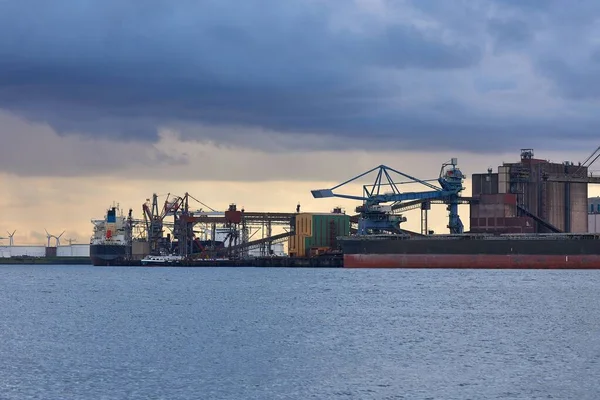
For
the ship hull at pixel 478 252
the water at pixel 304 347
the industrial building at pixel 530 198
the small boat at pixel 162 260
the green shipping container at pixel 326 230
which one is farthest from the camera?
the small boat at pixel 162 260

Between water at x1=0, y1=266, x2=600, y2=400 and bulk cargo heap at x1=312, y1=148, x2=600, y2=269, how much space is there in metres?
40.4

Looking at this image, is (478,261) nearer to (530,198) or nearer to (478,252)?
(478,252)

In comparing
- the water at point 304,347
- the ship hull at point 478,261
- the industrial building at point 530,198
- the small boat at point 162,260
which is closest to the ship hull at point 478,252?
the ship hull at point 478,261

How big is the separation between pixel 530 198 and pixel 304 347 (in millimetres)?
110548

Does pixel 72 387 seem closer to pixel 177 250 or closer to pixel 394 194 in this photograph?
pixel 394 194

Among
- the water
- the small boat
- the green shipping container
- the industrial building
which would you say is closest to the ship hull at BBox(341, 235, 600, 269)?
the industrial building

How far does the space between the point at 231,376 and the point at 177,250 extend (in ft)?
513

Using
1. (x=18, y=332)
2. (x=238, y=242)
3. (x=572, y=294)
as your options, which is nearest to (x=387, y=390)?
(x=18, y=332)

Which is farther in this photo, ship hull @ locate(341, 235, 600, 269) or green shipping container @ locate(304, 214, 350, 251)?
green shipping container @ locate(304, 214, 350, 251)

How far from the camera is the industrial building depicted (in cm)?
14950

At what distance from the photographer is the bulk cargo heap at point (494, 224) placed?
125562 mm

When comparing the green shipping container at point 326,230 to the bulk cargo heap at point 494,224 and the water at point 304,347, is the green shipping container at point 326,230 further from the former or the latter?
the water at point 304,347

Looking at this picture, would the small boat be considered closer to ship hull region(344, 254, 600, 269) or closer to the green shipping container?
the green shipping container

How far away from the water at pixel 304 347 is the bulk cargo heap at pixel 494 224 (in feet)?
133
